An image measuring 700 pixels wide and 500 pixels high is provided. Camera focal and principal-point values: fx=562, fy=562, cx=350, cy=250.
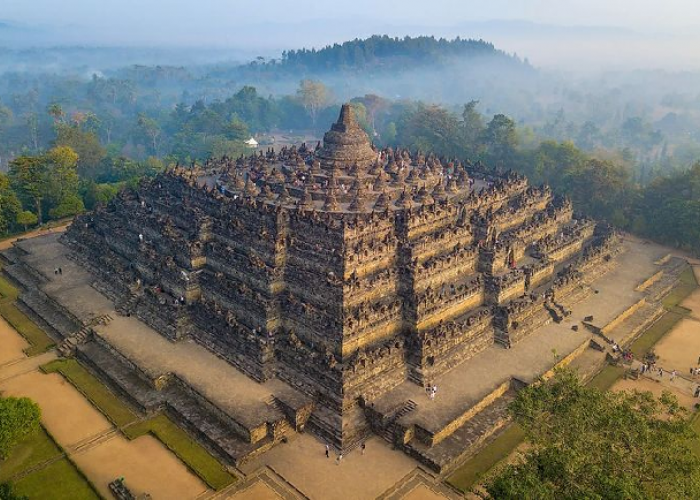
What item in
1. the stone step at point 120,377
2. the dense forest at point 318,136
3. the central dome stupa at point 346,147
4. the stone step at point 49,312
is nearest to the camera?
the stone step at point 120,377

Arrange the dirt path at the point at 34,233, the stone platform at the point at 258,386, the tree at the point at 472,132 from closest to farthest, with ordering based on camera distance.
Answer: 1. the stone platform at the point at 258,386
2. the dirt path at the point at 34,233
3. the tree at the point at 472,132

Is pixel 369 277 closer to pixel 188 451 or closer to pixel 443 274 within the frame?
pixel 443 274

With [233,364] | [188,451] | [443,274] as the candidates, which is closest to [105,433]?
[188,451]

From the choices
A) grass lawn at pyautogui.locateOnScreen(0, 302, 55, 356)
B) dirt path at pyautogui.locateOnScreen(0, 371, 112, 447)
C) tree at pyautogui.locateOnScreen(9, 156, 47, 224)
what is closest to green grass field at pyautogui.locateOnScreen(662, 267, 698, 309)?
dirt path at pyautogui.locateOnScreen(0, 371, 112, 447)

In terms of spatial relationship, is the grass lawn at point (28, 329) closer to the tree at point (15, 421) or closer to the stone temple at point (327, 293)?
the stone temple at point (327, 293)

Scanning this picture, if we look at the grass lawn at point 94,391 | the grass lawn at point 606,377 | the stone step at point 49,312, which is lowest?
the grass lawn at point 606,377

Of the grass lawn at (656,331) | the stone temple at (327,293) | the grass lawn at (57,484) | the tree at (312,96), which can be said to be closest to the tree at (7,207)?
the stone temple at (327,293)

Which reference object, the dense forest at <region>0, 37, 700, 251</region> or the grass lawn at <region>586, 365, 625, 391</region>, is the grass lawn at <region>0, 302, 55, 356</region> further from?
the grass lawn at <region>586, 365, 625, 391</region>
